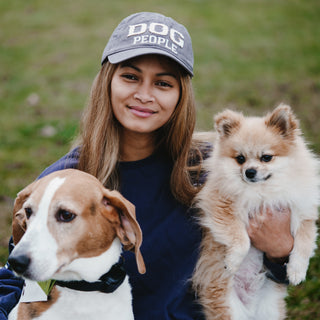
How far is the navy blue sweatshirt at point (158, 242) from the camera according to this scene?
Answer: 8.70 ft

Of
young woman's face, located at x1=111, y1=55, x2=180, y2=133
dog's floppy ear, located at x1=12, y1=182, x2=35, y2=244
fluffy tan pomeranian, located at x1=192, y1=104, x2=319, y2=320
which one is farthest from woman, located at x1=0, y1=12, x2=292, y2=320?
dog's floppy ear, located at x1=12, y1=182, x2=35, y2=244

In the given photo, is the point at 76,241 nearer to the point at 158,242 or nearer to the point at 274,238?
the point at 158,242

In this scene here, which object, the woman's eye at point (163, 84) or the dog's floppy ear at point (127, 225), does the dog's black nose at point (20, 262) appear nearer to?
the dog's floppy ear at point (127, 225)

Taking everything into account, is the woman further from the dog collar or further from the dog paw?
the dog collar

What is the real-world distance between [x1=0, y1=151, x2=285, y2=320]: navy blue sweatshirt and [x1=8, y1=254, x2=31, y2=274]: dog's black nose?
0.94 metres

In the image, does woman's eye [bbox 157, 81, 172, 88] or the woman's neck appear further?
the woman's neck

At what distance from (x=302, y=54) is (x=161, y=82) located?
7.20 meters

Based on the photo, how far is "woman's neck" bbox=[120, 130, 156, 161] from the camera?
284 cm

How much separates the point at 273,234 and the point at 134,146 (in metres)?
1.13

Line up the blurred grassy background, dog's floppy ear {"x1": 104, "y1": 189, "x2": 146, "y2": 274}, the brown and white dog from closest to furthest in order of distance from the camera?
the brown and white dog, dog's floppy ear {"x1": 104, "y1": 189, "x2": 146, "y2": 274}, the blurred grassy background

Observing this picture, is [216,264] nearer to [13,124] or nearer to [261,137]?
[261,137]

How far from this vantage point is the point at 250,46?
9.17 meters

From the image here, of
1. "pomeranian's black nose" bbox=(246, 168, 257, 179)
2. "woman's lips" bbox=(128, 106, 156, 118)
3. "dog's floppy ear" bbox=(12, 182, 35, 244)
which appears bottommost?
"dog's floppy ear" bbox=(12, 182, 35, 244)

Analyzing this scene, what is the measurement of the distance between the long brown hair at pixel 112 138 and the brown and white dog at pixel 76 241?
0.59 metres
